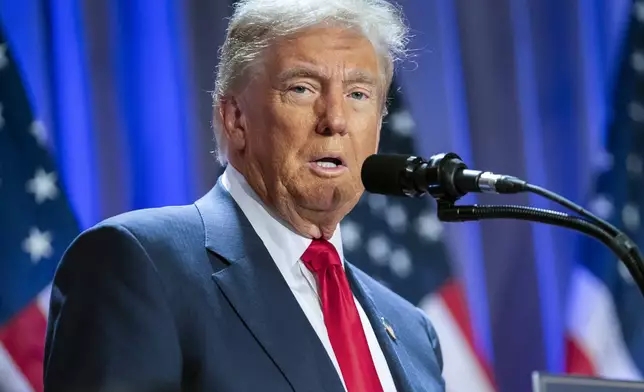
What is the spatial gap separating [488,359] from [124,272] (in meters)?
1.90

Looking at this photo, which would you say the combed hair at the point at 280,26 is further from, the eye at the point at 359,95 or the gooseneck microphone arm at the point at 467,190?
the gooseneck microphone arm at the point at 467,190

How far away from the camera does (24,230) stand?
2.51 meters

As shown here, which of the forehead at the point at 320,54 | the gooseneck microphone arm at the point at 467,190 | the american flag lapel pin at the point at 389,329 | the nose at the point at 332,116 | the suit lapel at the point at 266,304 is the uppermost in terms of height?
the forehead at the point at 320,54

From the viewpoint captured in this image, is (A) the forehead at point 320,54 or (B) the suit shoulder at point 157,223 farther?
(A) the forehead at point 320,54

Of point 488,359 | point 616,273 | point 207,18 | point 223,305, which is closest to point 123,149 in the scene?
point 207,18

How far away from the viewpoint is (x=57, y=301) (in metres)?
1.58

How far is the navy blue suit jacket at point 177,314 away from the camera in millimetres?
1484

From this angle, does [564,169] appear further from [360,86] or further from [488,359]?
[360,86]

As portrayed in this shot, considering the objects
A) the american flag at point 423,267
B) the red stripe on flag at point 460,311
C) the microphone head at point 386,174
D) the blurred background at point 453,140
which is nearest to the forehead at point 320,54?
the microphone head at point 386,174

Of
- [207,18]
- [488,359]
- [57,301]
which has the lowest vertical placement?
[488,359]

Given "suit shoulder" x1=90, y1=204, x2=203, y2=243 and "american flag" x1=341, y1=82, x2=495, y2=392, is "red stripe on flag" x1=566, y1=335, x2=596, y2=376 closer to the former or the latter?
"american flag" x1=341, y1=82, x2=495, y2=392

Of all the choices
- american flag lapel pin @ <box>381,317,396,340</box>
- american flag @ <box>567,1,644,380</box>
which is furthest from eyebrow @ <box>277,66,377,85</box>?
american flag @ <box>567,1,644,380</box>

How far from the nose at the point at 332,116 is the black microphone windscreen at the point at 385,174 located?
13.1 inches

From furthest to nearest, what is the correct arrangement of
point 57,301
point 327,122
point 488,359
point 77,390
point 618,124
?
1. point 618,124
2. point 488,359
3. point 327,122
4. point 57,301
5. point 77,390
